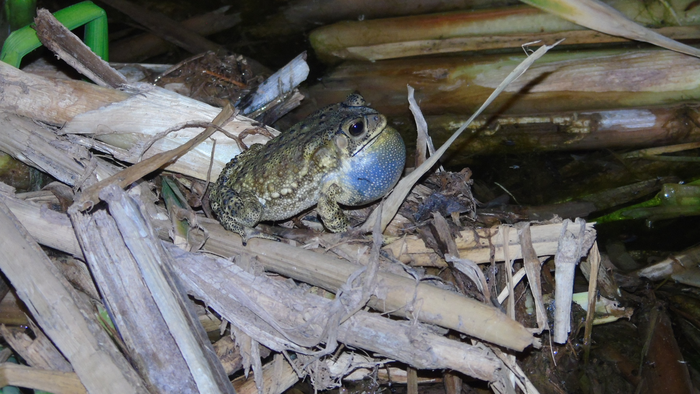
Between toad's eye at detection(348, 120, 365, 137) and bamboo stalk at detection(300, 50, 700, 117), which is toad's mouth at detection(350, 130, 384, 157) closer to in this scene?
toad's eye at detection(348, 120, 365, 137)

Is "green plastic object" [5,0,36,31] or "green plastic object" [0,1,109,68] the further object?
"green plastic object" [5,0,36,31]

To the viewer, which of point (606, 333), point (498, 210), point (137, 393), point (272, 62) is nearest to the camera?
point (137, 393)

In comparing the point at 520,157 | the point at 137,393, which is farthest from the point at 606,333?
the point at 137,393

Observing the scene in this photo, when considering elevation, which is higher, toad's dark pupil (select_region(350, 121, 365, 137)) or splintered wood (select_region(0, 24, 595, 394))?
toad's dark pupil (select_region(350, 121, 365, 137))

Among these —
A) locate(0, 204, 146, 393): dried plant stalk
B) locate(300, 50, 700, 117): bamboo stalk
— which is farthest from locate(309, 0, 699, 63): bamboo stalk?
locate(0, 204, 146, 393): dried plant stalk

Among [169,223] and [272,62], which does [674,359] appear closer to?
[169,223]

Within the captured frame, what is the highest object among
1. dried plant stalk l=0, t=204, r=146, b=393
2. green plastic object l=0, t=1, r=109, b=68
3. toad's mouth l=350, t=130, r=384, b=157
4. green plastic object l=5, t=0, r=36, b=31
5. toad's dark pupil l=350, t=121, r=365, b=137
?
green plastic object l=5, t=0, r=36, b=31

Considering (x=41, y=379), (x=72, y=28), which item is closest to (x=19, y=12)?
(x=72, y=28)
